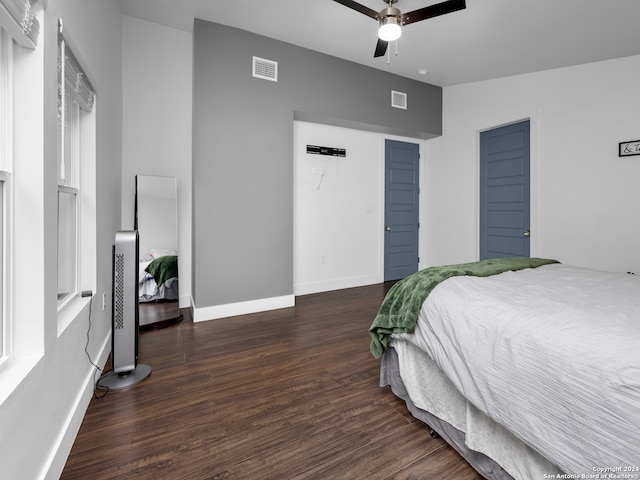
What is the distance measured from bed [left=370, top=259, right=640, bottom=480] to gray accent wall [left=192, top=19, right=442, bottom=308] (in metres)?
2.05

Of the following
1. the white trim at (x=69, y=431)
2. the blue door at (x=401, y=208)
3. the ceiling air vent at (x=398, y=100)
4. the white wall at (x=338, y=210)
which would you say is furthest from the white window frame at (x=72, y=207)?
the blue door at (x=401, y=208)

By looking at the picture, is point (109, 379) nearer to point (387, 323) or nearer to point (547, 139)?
point (387, 323)

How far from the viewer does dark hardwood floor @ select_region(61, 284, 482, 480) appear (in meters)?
1.38

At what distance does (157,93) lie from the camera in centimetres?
344

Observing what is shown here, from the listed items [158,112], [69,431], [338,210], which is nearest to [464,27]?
[338,210]

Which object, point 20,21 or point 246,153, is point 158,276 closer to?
point 246,153

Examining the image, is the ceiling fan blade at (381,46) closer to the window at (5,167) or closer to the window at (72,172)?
the window at (72,172)

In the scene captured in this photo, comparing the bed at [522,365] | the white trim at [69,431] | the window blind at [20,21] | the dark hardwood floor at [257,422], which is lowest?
the dark hardwood floor at [257,422]

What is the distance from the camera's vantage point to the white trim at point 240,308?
10.7ft

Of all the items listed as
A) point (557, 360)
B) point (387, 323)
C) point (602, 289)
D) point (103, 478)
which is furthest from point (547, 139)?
point (103, 478)

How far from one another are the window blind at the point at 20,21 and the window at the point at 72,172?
1.74 feet

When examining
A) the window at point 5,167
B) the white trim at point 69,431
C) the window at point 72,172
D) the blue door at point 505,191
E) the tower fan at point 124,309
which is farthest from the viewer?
the blue door at point 505,191

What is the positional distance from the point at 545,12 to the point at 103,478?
4562 mm

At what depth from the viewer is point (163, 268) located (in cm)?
320
